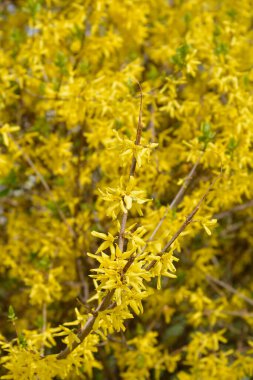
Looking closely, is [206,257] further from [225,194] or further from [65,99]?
[65,99]

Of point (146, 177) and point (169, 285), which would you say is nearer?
point (146, 177)

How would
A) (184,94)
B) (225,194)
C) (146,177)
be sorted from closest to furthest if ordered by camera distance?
Answer: (225,194)
(146,177)
(184,94)

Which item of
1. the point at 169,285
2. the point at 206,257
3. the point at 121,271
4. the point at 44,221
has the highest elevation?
the point at 121,271

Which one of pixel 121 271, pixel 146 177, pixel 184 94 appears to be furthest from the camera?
pixel 184 94

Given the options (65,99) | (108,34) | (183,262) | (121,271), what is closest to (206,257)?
(183,262)

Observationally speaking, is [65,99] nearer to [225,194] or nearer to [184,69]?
[184,69]

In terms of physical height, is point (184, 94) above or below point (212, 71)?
below
